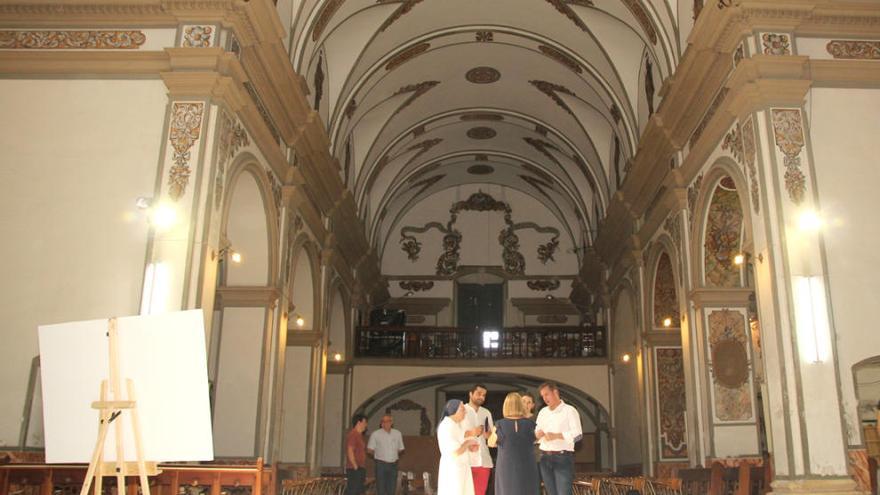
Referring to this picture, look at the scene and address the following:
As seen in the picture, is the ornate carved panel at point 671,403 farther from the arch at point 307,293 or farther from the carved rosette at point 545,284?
the carved rosette at point 545,284

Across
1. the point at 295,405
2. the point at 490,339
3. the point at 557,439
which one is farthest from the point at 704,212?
the point at 490,339

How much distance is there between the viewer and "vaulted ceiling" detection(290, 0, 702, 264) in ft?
44.5

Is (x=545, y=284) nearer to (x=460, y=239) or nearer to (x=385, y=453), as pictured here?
(x=460, y=239)

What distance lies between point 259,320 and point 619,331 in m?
9.85

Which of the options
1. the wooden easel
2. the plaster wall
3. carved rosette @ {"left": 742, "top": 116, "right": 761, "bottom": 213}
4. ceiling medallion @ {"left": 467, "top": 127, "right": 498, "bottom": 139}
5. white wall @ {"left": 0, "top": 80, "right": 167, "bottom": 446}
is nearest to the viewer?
the wooden easel

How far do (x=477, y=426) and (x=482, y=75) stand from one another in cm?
1198

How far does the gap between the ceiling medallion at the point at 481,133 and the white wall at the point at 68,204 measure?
12735 millimetres

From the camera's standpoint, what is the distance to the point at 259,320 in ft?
37.2

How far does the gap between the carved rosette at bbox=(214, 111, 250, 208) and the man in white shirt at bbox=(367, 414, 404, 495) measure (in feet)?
13.4

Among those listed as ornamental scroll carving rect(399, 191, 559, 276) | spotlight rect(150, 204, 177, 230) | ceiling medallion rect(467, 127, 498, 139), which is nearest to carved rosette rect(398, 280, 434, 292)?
ornamental scroll carving rect(399, 191, 559, 276)

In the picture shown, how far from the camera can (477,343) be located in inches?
819

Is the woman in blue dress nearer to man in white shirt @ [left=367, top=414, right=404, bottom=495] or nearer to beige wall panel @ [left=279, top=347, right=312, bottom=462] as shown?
man in white shirt @ [left=367, top=414, right=404, bottom=495]

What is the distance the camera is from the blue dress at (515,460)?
6.97 meters

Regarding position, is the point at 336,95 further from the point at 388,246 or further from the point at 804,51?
the point at 388,246
